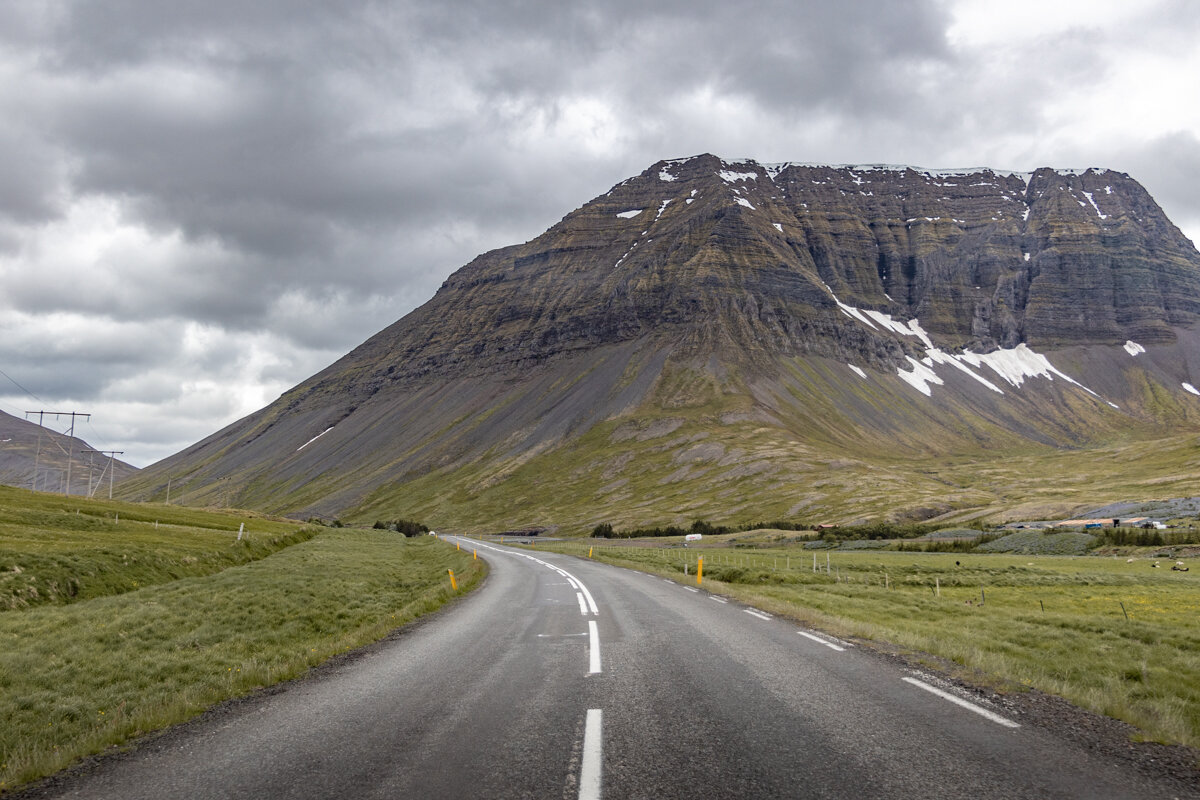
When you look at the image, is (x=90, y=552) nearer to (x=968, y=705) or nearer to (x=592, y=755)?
(x=592, y=755)

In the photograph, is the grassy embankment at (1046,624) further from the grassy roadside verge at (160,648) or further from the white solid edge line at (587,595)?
the grassy roadside verge at (160,648)

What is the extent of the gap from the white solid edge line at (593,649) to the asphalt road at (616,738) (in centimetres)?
10

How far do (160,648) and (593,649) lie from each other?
10.2m

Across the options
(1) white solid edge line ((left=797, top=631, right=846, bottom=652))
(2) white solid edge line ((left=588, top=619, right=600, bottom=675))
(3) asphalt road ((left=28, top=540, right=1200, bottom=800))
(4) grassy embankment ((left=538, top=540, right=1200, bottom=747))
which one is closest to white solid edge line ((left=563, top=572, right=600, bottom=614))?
(2) white solid edge line ((left=588, top=619, right=600, bottom=675))

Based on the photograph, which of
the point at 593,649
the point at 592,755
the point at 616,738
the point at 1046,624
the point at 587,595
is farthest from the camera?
the point at 587,595

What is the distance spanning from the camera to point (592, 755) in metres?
7.21

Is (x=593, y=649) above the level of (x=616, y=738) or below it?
below

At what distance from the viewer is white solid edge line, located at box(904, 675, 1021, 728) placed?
835 cm

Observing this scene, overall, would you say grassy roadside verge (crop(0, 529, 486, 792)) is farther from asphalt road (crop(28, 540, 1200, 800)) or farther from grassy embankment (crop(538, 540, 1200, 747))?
grassy embankment (crop(538, 540, 1200, 747))

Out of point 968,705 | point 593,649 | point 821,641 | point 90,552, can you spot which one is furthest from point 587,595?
point 90,552

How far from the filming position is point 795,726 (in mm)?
8164

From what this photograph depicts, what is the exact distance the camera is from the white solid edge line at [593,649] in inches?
465

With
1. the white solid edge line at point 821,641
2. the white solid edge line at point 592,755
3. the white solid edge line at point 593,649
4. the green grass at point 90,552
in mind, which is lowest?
the green grass at point 90,552

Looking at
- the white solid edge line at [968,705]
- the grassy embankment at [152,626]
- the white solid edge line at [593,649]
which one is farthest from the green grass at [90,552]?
the white solid edge line at [968,705]
